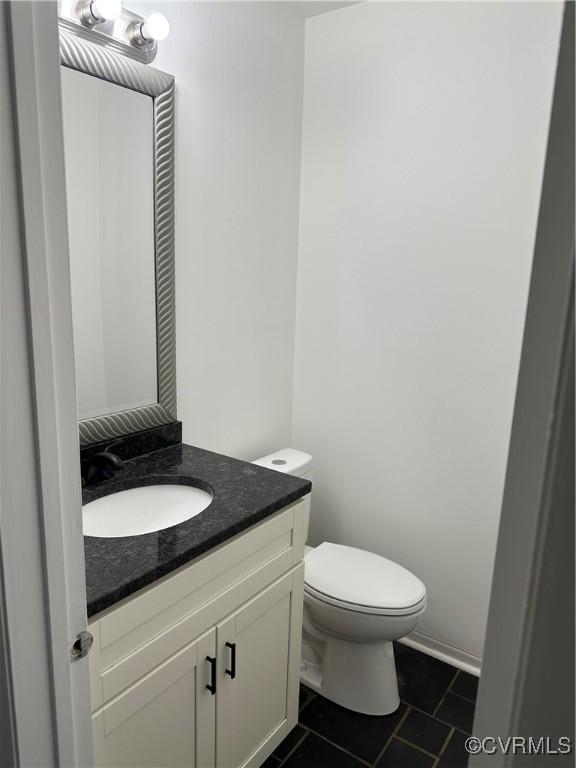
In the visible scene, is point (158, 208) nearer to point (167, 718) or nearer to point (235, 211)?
point (235, 211)

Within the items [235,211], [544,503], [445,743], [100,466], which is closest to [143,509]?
[100,466]

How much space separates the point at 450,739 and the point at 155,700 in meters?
1.09

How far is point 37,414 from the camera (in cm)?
70

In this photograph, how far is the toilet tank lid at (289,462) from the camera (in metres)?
2.12

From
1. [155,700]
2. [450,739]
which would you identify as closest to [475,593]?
[450,739]

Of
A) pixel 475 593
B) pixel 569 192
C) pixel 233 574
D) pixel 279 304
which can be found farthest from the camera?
pixel 279 304

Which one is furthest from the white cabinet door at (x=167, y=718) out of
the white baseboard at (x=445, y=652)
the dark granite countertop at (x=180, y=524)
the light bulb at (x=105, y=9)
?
the light bulb at (x=105, y=9)

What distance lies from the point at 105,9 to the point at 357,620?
1.85 metres

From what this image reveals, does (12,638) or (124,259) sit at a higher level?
(124,259)

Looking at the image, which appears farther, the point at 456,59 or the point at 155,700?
the point at 456,59

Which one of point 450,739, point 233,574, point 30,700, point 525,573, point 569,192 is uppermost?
point 569,192

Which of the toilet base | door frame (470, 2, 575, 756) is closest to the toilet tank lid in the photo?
the toilet base

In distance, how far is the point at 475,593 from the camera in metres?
2.09

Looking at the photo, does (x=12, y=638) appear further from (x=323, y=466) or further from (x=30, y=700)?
(x=323, y=466)
